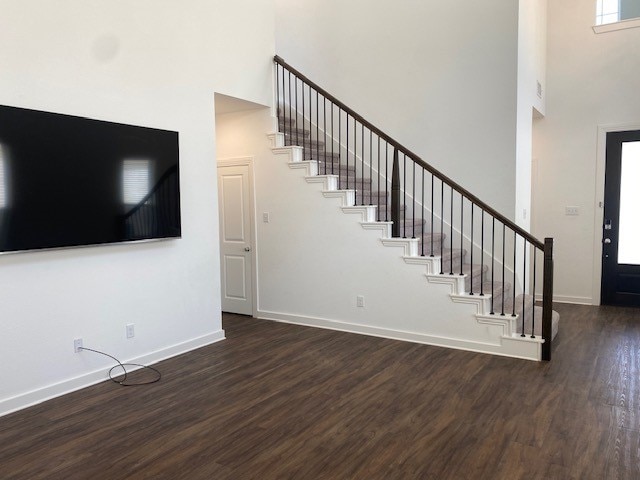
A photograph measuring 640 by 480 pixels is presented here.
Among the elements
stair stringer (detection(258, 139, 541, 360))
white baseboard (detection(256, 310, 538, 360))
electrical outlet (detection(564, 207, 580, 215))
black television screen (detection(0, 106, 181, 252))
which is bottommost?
white baseboard (detection(256, 310, 538, 360))

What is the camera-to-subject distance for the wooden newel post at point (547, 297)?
13.9 ft

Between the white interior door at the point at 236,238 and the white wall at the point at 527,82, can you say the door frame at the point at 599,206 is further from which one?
the white interior door at the point at 236,238

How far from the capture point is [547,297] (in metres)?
4.25

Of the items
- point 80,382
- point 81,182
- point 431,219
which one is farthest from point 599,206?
point 80,382

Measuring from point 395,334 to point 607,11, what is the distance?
16.5 ft

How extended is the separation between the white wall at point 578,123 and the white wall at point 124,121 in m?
3.94

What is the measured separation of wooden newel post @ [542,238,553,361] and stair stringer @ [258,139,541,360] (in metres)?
0.08

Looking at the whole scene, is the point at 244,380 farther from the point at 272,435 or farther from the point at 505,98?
the point at 505,98

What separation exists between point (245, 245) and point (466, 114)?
10.0 ft

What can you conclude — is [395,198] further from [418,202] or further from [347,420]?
[347,420]

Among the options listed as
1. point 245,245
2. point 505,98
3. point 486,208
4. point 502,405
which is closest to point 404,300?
point 486,208

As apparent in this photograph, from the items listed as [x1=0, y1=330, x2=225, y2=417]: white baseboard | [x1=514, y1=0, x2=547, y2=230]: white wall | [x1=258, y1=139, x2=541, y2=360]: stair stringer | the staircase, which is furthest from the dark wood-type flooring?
[x1=514, y1=0, x2=547, y2=230]: white wall

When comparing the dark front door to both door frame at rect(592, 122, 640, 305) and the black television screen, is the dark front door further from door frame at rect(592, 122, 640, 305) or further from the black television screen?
the black television screen

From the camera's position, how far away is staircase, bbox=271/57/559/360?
4590mm
